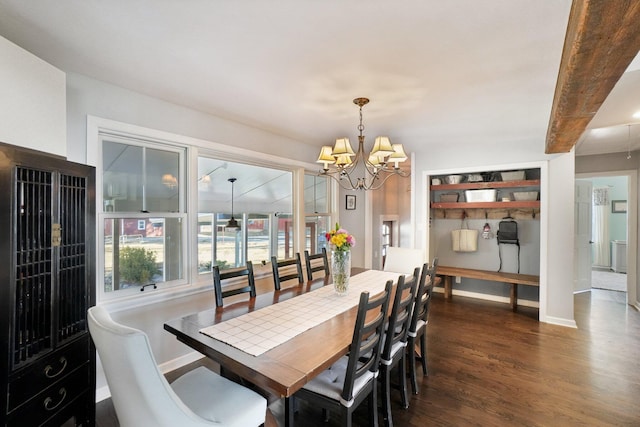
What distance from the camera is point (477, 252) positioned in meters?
4.91

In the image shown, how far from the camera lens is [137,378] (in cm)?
107

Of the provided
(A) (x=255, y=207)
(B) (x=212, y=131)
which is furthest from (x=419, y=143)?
(B) (x=212, y=131)

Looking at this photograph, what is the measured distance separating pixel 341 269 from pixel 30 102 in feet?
7.19

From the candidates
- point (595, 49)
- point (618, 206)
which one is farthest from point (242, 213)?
point (618, 206)

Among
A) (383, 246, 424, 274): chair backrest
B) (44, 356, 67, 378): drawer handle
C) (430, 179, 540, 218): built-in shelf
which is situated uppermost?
(430, 179, 540, 218): built-in shelf

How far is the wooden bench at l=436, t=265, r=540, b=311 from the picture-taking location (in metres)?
4.12

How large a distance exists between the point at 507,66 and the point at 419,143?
7.26 ft

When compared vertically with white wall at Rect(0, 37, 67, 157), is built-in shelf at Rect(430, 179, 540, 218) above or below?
below

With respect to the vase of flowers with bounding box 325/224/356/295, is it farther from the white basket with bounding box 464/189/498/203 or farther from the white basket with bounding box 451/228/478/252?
the white basket with bounding box 451/228/478/252

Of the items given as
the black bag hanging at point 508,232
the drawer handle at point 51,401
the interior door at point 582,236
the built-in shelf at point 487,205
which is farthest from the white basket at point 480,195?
the drawer handle at point 51,401

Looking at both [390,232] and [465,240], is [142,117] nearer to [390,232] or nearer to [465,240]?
[465,240]

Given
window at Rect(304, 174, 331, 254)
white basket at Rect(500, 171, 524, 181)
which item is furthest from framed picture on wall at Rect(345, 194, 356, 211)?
white basket at Rect(500, 171, 524, 181)

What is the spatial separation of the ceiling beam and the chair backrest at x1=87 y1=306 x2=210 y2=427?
6.60ft

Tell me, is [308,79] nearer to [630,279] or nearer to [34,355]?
[34,355]
